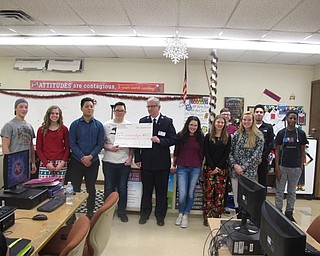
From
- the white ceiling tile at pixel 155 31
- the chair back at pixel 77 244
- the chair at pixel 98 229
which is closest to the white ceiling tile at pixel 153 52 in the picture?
the white ceiling tile at pixel 155 31

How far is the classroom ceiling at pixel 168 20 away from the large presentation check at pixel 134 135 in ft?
4.37

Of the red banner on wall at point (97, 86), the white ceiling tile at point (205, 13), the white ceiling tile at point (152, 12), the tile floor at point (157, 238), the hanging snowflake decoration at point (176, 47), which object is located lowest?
the tile floor at point (157, 238)

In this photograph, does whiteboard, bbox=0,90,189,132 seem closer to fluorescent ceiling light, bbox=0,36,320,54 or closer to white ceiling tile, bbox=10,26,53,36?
fluorescent ceiling light, bbox=0,36,320,54

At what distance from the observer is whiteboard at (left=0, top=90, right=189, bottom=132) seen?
5285mm

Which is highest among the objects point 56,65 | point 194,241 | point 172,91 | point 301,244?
point 56,65

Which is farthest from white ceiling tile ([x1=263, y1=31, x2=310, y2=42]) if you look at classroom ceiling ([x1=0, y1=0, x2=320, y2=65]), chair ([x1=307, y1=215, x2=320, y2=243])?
chair ([x1=307, y1=215, x2=320, y2=243])

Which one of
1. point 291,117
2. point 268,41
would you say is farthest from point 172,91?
point 291,117

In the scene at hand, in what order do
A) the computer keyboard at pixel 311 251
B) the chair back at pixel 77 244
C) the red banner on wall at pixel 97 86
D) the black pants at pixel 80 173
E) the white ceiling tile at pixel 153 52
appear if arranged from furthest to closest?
the red banner on wall at pixel 97 86, the white ceiling tile at pixel 153 52, the black pants at pixel 80 173, the computer keyboard at pixel 311 251, the chair back at pixel 77 244

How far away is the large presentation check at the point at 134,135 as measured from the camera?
3361mm

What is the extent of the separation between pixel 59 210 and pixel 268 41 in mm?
3681

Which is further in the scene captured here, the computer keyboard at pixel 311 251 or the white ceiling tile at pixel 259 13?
the white ceiling tile at pixel 259 13

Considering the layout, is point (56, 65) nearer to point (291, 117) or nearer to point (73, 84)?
point (73, 84)

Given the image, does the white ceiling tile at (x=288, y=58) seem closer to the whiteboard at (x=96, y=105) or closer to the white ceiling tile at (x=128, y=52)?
the whiteboard at (x=96, y=105)

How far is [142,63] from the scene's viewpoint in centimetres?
539
